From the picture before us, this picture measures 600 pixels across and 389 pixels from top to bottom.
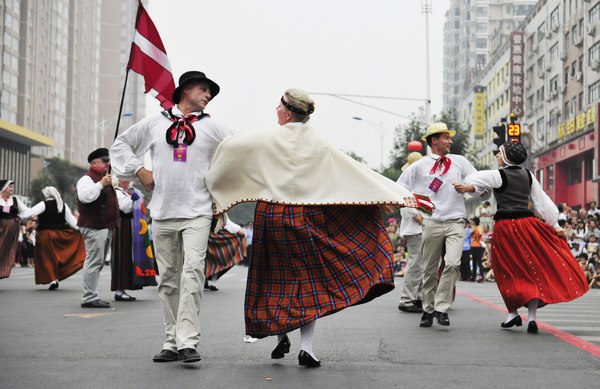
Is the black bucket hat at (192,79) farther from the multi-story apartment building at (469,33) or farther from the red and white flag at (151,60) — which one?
the multi-story apartment building at (469,33)

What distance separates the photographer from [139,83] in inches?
6929

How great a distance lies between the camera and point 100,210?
1205 cm

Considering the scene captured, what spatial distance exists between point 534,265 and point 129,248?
6025mm

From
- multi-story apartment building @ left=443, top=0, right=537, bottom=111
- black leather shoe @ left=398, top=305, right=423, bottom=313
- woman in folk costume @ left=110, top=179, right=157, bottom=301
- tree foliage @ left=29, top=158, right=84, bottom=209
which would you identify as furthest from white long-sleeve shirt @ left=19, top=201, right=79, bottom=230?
multi-story apartment building @ left=443, top=0, right=537, bottom=111

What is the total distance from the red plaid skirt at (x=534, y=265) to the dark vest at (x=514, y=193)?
0.07m

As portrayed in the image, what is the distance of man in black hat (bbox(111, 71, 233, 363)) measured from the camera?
6.79m

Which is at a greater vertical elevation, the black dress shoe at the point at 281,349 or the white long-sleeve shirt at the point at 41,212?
the white long-sleeve shirt at the point at 41,212

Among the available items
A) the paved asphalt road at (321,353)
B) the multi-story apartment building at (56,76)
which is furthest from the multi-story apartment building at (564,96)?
the multi-story apartment building at (56,76)

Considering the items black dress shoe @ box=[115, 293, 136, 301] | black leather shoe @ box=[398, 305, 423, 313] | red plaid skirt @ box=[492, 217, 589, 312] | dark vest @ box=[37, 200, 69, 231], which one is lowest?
black dress shoe @ box=[115, 293, 136, 301]

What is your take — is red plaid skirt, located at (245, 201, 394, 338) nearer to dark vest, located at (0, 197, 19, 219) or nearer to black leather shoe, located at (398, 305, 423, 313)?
black leather shoe, located at (398, 305, 423, 313)

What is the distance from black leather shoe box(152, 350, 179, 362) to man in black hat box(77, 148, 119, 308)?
5246 mm

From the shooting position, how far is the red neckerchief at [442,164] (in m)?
9.98

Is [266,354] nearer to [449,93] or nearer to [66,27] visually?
[66,27]

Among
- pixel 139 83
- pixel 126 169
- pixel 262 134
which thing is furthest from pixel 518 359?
pixel 139 83
